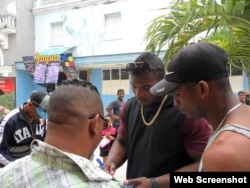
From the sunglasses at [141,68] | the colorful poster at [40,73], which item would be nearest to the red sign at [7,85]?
the colorful poster at [40,73]

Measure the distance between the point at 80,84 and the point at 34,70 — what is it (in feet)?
46.9

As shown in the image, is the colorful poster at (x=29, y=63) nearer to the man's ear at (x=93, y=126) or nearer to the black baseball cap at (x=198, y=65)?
the black baseball cap at (x=198, y=65)

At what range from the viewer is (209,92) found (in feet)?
4.75

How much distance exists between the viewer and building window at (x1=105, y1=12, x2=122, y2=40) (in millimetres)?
13648

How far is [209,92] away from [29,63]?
47.8 feet

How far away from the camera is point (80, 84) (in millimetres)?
1313

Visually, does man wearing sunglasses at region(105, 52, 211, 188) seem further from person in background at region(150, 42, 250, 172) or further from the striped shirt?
the striped shirt

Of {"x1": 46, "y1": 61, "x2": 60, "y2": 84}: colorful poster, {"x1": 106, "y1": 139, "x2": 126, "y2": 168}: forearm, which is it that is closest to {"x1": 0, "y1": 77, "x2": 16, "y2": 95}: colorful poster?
{"x1": 46, "y1": 61, "x2": 60, "y2": 84}: colorful poster

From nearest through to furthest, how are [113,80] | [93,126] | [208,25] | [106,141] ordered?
[93,126], [208,25], [106,141], [113,80]

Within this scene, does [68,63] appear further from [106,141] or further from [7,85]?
[106,141]

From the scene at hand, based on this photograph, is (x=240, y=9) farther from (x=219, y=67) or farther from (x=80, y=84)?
(x=80, y=84)

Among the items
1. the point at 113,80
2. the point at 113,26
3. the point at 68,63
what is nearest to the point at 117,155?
the point at 113,80

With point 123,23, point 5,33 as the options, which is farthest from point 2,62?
point 123,23

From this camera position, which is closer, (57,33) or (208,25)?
(208,25)
